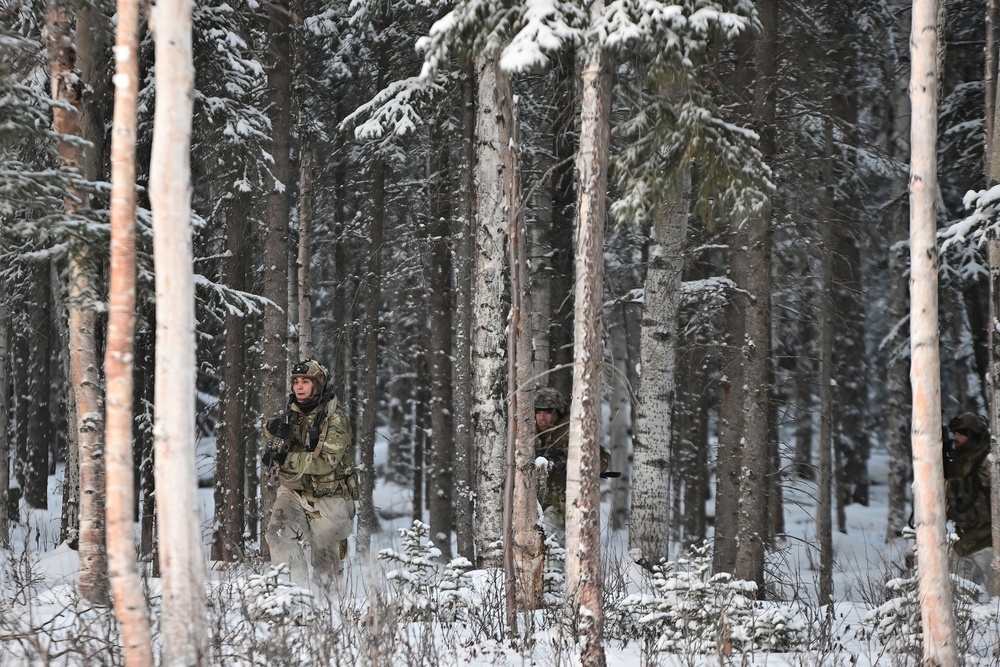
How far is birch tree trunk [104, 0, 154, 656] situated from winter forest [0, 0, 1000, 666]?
0.02 meters

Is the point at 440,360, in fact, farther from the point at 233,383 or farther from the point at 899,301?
the point at 899,301

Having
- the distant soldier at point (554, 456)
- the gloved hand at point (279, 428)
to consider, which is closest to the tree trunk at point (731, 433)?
the distant soldier at point (554, 456)

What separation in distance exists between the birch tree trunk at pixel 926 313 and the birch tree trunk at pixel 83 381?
18.8 ft

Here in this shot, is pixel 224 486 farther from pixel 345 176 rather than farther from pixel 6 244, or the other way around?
pixel 345 176

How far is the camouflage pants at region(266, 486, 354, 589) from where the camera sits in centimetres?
715

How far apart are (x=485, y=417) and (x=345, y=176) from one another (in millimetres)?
9396

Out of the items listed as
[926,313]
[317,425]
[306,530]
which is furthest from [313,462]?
[926,313]

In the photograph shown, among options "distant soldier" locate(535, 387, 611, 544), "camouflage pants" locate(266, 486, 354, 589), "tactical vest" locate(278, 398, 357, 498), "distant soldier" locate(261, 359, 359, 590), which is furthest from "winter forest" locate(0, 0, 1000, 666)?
"tactical vest" locate(278, 398, 357, 498)

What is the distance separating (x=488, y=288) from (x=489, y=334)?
41cm

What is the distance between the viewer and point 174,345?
4.56 meters

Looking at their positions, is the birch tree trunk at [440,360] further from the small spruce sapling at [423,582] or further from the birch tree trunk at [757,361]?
the small spruce sapling at [423,582]

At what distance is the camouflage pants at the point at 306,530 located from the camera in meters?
7.15

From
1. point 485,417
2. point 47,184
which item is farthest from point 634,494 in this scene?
point 47,184

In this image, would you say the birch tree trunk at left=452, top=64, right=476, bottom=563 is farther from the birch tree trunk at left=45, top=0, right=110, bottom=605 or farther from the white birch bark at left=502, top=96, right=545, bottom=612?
the birch tree trunk at left=45, top=0, right=110, bottom=605
